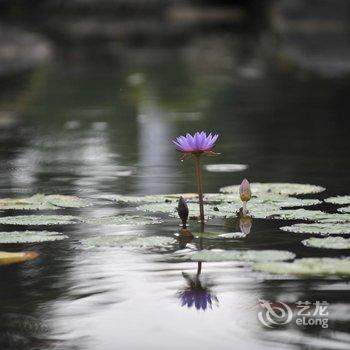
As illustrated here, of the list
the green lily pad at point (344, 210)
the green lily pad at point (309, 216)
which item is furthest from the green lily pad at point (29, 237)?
the green lily pad at point (344, 210)

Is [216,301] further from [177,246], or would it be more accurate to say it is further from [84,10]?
[84,10]

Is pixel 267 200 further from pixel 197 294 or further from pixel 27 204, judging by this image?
pixel 197 294

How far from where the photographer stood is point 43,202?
182 inches

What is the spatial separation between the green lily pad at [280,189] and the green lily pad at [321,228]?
2.43ft

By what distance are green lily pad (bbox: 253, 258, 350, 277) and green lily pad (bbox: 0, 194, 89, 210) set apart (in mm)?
1347

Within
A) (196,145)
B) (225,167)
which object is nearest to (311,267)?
(196,145)

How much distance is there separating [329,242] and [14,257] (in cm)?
90

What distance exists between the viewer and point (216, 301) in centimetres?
309

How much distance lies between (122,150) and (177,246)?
11.2ft

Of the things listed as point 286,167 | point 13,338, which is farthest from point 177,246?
point 286,167

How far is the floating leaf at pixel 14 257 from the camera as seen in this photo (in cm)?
362

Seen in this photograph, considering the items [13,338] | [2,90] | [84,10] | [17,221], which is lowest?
[13,338]

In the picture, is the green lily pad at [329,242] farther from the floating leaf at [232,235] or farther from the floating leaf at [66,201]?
the floating leaf at [66,201]

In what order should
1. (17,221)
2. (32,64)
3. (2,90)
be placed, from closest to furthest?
(17,221), (2,90), (32,64)
